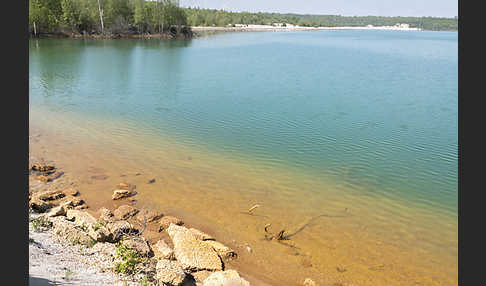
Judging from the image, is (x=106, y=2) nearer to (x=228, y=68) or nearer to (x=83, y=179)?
(x=228, y=68)

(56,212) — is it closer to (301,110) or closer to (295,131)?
(295,131)

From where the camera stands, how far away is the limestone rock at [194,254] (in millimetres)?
7457

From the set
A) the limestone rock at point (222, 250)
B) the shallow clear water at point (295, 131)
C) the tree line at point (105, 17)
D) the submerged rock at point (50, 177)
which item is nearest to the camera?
the limestone rock at point (222, 250)

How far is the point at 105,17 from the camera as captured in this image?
79125mm

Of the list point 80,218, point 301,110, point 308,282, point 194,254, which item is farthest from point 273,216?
point 301,110

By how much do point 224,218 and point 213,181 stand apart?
243 centimetres

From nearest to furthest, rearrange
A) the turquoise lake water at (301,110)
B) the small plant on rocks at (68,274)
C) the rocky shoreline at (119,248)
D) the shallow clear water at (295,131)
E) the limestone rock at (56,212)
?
the small plant on rocks at (68,274), the rocky shoreline at (119,248), the limestone rock at (56,212), the shallow clear water at (295,131), the turquoise lake water at (301,110)

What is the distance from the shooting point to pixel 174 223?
9648 millimetres

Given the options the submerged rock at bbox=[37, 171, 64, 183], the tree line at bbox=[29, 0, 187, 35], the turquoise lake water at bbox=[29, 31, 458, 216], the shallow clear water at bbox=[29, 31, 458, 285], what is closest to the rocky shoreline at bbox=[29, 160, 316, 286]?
the submerged rock at bbox=[37, 171, 64, 183]

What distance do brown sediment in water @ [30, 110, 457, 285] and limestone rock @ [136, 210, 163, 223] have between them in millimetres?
509

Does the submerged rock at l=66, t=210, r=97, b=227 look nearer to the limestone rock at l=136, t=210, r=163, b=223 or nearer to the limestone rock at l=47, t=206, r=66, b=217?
the limestone rock at l=47, t=206, r=66, b=217

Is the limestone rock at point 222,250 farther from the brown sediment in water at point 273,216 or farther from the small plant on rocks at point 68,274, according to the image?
the small plant on rocks at point 68,274

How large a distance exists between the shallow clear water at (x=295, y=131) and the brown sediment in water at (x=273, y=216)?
10 centimetres

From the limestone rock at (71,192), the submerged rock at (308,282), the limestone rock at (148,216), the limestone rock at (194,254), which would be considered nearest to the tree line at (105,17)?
the limestone rock at (71,192)
